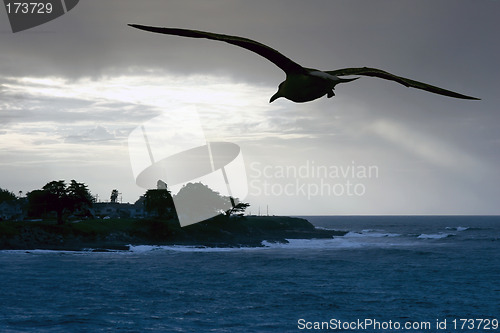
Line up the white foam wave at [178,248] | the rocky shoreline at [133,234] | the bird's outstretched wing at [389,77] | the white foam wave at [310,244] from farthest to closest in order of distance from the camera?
the white foam wave at [310,244]
the white foam wave at [178,248]
the rocky shoreline at [133,234]
the bird's outstretched wing at [389,77]

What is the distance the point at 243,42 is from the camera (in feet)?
11.2

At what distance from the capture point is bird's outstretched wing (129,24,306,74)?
3.37m

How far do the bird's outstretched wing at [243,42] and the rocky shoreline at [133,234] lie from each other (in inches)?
3186

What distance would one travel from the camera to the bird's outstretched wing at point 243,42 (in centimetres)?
337

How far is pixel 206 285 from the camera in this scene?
182 feet

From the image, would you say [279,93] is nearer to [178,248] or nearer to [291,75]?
[291,75]

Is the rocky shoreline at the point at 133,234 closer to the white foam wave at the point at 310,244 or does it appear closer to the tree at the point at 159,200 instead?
the white foam wave at the point at 310,244

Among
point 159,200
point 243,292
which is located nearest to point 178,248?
point 159,200

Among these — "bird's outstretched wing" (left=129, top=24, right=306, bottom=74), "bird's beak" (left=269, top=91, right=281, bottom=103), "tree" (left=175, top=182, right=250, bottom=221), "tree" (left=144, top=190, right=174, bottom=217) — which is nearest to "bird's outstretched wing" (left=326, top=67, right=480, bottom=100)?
"bird's beak" (left=269, top=91, right=281, bottom=103)

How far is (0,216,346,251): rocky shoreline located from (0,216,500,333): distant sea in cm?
414

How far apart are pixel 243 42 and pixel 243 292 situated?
49.8 meters

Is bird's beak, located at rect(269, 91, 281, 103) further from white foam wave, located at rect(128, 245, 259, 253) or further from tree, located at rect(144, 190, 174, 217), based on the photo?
tree, located at rect(144, 190, 174, 217)

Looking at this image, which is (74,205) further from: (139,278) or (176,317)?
(176,317)

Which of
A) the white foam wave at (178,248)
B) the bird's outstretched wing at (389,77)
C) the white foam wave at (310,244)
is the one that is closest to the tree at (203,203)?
the white foam wave at (310,244)
